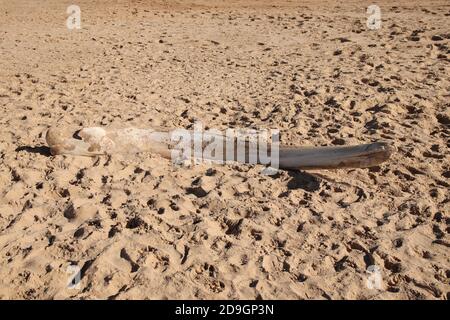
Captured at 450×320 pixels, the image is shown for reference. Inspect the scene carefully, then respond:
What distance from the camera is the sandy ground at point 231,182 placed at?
3135 millimetres

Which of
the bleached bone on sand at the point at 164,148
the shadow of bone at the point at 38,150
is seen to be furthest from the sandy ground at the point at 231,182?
the bleached bone on sand at the point at 164,148

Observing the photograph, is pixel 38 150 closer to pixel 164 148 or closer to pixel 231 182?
pixel 164 148

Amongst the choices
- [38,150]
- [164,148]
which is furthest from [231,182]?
[38,150]

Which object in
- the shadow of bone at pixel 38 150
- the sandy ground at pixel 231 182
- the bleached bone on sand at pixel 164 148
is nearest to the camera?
the sandy ground at pixel 231 182

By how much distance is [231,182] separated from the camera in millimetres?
4125

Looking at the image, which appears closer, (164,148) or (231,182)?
(231,182)

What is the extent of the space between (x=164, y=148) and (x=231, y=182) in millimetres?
852

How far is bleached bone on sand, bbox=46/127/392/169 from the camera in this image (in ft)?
12.9

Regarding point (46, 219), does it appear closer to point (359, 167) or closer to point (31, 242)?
point (31, 242)

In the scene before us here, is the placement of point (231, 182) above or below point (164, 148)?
below

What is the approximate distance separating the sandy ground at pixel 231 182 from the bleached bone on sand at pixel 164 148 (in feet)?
0.41

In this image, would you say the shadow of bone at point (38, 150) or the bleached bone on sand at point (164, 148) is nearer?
the bleached bone on sand at point (164, 148)

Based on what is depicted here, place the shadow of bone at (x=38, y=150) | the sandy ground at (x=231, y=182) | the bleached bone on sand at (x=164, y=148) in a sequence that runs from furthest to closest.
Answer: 1. the shadow of bone at (x=38, y=150)
2. the bleached bone on sand at (x=164, y=148)
3. the sandy ground at (x=231, y=182)

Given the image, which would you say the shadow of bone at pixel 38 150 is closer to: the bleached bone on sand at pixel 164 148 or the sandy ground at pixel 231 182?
the sandy ground at pixel 231 182
